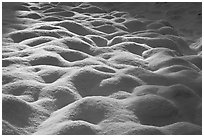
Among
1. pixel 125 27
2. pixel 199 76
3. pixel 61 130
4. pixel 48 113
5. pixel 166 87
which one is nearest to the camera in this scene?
pixel 61 130

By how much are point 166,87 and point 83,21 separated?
109 centimetres

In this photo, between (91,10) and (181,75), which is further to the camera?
(91,10)

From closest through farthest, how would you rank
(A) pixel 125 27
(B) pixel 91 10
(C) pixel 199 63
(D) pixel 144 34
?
(C) pixel 199 63
(D) pixel 144 34
(A) pixel 125 27
(B) pixel 91 10

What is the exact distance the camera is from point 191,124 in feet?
3.22

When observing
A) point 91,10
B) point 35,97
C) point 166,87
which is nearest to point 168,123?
point 166,87

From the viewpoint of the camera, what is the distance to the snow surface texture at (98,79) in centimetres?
98

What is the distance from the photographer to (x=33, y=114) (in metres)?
1.02

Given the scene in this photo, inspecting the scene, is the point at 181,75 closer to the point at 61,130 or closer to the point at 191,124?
the point at 191,124

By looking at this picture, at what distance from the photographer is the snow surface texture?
0.98 m

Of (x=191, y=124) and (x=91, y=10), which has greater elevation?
(x=191, y=124)

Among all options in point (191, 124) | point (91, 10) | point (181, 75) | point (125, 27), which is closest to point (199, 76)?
point (181, 75)

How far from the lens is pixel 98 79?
1268mm

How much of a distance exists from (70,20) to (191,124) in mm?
1343

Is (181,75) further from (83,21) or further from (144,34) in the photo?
(83,21)
